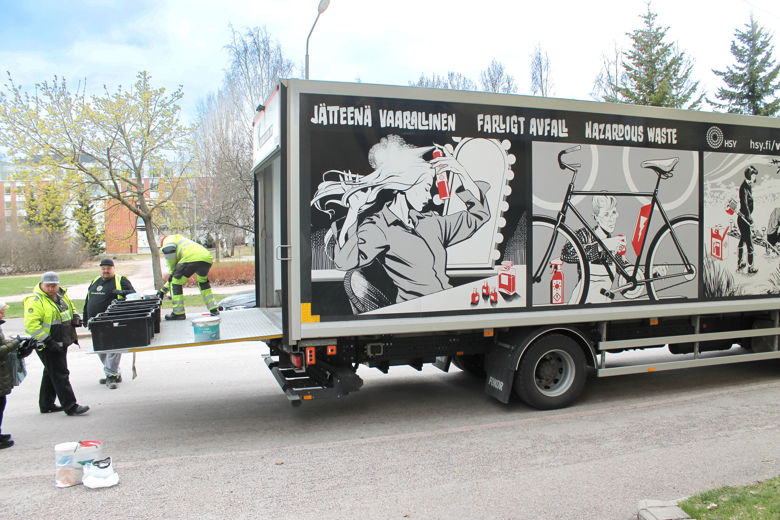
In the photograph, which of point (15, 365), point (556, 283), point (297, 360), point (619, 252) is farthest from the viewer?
point (619, 252)

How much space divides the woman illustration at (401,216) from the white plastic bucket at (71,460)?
8.30 ft

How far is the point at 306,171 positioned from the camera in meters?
5.12

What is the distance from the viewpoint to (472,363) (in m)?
7.12

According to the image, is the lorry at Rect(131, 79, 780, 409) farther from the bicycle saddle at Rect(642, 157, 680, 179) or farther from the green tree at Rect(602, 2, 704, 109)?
the green tree at Rect(602, 2, 704, 109)

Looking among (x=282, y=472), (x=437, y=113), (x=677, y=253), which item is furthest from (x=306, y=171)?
(x=677, y=253)

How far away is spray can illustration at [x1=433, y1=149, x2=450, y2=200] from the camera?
5488mm

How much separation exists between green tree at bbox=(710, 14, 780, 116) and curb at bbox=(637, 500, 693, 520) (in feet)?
84.6

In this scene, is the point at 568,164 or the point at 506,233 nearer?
the point at 506,233

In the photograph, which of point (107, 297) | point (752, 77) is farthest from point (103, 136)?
point (752, 77)

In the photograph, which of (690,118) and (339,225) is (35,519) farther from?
(690,118)

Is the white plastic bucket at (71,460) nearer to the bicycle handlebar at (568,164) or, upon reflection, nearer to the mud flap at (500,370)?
the mud flap at (500,370)

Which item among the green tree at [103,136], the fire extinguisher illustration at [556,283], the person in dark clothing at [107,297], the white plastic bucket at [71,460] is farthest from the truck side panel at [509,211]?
the green tree at [103,136]

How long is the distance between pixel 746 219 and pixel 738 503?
4.40 meters

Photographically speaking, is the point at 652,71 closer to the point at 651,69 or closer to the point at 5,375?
the point at 651,69
